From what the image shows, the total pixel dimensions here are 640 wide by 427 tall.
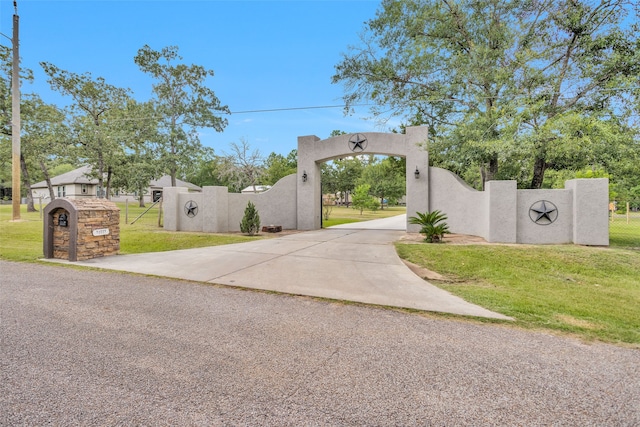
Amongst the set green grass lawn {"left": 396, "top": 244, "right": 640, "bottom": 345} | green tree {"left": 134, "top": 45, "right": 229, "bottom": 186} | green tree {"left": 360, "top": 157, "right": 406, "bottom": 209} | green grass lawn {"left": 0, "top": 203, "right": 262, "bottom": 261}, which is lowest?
green grass lawn {"left": 396, "top": 244, "right": 640, "bottom": 345}

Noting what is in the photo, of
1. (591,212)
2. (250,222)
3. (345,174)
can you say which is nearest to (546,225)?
(591,212)

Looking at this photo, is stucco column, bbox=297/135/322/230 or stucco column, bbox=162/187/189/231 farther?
stucco column, bbox=297/135/322/230

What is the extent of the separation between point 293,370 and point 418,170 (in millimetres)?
11035

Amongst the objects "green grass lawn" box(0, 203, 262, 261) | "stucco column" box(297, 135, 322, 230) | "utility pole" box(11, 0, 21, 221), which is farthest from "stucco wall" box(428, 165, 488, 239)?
"utility pole" box(11, 0, 21, 221)

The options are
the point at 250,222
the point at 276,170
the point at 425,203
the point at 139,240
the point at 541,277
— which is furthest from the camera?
the point at 276,170

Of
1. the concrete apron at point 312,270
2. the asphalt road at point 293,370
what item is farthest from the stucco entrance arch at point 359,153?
the asphalt road at point 293,370

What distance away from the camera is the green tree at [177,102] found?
2809 cm

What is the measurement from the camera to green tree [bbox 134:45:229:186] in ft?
92.2

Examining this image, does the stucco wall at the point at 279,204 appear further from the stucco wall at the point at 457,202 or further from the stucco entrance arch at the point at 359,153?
the stucco wall at the point at 457,202

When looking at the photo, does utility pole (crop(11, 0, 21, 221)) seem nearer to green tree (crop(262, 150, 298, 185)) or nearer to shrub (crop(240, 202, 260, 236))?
shrub (crop(240, 202, 260, 236))

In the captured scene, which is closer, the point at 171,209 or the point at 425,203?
the point at 425,203

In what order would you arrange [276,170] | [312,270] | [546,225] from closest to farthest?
[312,270] → [546,225] → [276,170]

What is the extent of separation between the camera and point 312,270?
660cm

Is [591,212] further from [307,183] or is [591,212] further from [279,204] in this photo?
[279,204]
